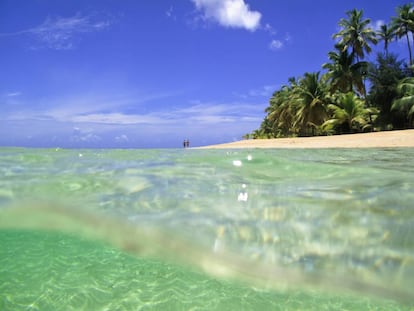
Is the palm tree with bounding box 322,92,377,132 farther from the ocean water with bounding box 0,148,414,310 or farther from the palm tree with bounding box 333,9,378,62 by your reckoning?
the ocean water with bounding box 0,148,414,310

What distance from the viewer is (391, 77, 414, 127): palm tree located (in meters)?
23.5

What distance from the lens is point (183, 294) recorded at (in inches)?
70.3

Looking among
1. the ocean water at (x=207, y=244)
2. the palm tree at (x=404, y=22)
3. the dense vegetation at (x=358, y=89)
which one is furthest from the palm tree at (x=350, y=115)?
the ocean water at (x=207, y=244)

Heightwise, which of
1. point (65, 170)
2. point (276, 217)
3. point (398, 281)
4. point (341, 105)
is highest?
point (341, 105)

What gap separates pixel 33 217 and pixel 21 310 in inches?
65.2

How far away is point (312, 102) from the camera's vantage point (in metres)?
28.9

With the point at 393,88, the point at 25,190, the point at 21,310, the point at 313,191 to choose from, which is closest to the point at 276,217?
the point at 313,191

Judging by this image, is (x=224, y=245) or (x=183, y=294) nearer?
(x=183, y=294)

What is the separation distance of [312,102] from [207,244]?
29.1 meters

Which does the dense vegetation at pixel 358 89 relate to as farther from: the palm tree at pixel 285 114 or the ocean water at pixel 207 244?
the ocean water at pixel 207 244

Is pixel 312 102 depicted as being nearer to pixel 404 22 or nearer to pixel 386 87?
pixel 386 87

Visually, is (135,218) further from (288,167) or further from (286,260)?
(288,167)

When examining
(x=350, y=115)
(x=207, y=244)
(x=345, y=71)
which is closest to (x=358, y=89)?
(x=345, y=71)

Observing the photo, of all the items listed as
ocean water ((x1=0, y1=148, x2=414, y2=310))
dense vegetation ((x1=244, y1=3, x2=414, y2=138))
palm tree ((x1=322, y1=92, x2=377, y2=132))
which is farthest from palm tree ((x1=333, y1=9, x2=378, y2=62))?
ocean water ((x1=0, y1=148, x2=414, y2=310))
